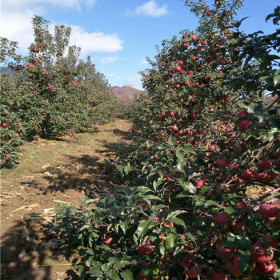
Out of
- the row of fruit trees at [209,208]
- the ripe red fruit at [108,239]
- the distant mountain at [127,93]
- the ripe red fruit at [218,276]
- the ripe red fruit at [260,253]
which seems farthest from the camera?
the distant mountain at [127,93]

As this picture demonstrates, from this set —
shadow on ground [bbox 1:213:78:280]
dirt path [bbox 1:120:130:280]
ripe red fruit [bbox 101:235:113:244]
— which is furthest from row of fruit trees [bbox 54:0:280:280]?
dirt path [bbox 1:120:130:280]

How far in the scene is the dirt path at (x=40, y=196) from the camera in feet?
8.88

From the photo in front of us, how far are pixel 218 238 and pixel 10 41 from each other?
7.97 m

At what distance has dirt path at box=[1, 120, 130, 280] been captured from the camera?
8.88 feet

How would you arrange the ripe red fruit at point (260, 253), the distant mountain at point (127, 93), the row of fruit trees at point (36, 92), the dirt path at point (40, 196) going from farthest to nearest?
the distant mountain at point (127, 93) → the row of fruit trees at point (36, 92) → the dirt path at point (40, 196) → the ripe red fruit at point (260, 253)

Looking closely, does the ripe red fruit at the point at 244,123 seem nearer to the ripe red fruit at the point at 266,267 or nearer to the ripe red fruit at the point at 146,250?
the ripe red fruit at the point at 266,267

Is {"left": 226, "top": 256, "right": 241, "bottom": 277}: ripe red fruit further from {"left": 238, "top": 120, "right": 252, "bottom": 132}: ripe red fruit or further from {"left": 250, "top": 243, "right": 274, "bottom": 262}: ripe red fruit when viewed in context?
{"left": 238, "top": 120, "right": 252, "bottom": 132}: ripe red fruit

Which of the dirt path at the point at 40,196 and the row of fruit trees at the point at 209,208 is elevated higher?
the row of fruit trees at the point at 209,208

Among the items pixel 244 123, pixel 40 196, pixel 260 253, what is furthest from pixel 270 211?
pixel 40 196

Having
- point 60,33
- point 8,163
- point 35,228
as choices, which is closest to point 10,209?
point 35,228

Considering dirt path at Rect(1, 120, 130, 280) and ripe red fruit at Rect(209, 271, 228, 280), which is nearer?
ripe red fruit at Rect(209, 271, 228, 280)

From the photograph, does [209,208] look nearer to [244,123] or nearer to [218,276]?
[218,276]

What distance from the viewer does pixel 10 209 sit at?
13.0ft

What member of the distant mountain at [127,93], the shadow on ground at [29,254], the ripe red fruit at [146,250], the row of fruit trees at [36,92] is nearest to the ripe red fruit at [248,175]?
the ripe red fruit at [146,250]
